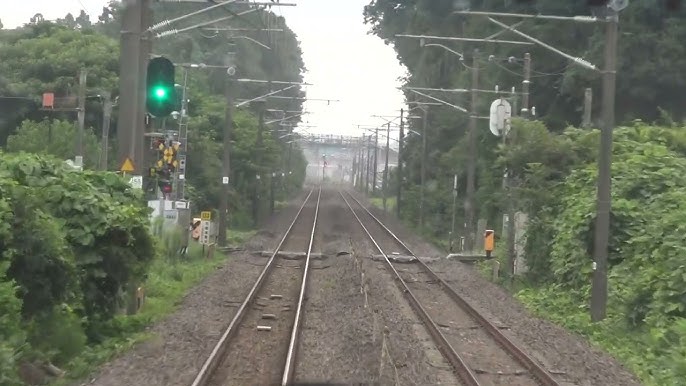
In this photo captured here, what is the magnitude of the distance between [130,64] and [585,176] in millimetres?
14849

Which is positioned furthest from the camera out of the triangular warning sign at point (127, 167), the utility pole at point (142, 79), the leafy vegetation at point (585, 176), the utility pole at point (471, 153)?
the utility pole at point (471, 153)

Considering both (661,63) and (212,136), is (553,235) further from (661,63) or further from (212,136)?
(212,136)

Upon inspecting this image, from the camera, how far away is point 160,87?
1744 cm

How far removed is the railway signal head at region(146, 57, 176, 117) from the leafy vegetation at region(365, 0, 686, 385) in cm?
833

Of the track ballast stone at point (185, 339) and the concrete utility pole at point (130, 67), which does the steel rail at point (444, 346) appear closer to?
the track ballast stone at point (185, 339)

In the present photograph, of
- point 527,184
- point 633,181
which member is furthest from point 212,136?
point 633,181

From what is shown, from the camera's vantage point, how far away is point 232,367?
15.1 m

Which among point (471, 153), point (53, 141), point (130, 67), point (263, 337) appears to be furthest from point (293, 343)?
point (53, 141)

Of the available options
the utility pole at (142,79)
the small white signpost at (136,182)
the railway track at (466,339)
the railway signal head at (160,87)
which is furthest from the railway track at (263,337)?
the railway signal head at (160,87)

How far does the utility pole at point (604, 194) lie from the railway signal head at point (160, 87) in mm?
8063

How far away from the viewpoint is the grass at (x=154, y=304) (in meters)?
14.5

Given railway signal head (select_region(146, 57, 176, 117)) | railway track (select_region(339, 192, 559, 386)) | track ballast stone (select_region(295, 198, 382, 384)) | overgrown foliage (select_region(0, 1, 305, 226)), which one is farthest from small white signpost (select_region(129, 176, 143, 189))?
overgrown foliage (select_region(0, 1, 305, 226))

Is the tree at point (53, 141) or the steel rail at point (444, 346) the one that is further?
the tree at point (53, 141)

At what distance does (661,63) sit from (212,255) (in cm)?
1879
